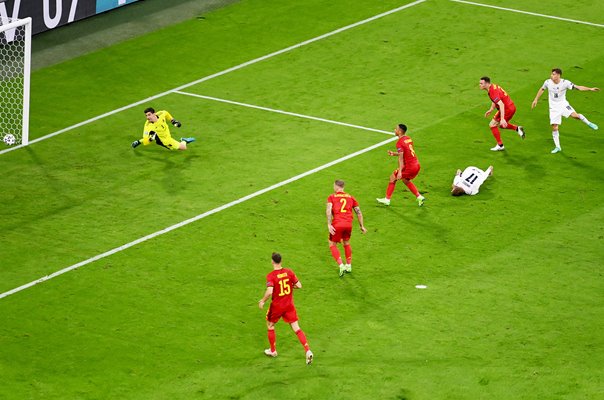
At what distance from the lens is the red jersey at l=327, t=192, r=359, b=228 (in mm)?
23328

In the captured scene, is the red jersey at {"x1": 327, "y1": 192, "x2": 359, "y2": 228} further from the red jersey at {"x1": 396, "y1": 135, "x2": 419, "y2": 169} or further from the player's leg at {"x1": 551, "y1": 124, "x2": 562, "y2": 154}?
the player's leg at {"x1": 551, "y1": 124, "x2": 562, "y2": 154}

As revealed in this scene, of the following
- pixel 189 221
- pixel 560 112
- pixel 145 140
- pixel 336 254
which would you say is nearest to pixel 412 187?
pixel 336 254

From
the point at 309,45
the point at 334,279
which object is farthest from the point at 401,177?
the point at 309,45

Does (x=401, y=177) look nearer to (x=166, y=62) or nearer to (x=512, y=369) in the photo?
(x=512, y=369)

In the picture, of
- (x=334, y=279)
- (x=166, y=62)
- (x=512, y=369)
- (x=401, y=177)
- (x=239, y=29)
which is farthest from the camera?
(x=239, y=29)

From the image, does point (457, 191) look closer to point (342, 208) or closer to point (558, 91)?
point (558, 91)

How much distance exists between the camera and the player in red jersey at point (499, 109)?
29.1 metres

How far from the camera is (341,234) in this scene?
23500 mm

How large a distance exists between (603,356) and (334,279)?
5271mm

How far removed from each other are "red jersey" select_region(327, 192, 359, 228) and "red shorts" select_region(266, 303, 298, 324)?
3.18 metres

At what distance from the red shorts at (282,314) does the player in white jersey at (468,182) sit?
25.3 ft

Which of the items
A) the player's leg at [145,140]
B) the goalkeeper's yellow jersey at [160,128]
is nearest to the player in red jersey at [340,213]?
the goalkeeper's yellow jersey at [160,128]

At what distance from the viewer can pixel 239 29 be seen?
3828 cm

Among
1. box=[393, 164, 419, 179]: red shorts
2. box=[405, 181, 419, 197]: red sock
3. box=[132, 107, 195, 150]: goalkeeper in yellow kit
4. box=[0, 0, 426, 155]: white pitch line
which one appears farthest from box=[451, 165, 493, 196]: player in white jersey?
box=[0, 0, 426, 155]: white pitch line
